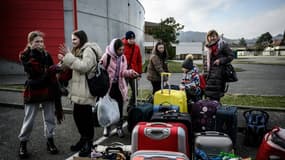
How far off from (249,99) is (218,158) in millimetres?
5494

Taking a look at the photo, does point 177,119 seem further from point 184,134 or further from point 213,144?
point 213,144

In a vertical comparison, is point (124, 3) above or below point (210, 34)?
above

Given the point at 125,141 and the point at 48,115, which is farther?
the point at 125,141

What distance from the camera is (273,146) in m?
2.99

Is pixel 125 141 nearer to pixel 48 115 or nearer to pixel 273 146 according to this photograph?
pixel 48 115

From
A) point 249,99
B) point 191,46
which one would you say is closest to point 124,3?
point 249,99

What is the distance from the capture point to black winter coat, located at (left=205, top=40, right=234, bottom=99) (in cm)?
492

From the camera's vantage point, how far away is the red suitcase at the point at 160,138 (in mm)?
3156

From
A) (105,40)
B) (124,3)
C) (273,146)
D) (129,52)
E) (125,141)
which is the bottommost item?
(125,141)

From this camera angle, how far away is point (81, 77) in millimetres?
4039

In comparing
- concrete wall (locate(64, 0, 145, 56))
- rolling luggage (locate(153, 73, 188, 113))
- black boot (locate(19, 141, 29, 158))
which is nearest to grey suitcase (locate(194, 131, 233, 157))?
rolling luggage (locate(153, 73, 188, 113))

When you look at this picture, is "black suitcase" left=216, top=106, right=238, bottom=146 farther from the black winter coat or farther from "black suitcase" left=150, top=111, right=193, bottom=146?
the black winter coat

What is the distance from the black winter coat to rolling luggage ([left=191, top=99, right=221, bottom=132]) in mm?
687

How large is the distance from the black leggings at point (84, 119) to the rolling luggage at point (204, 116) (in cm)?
173
